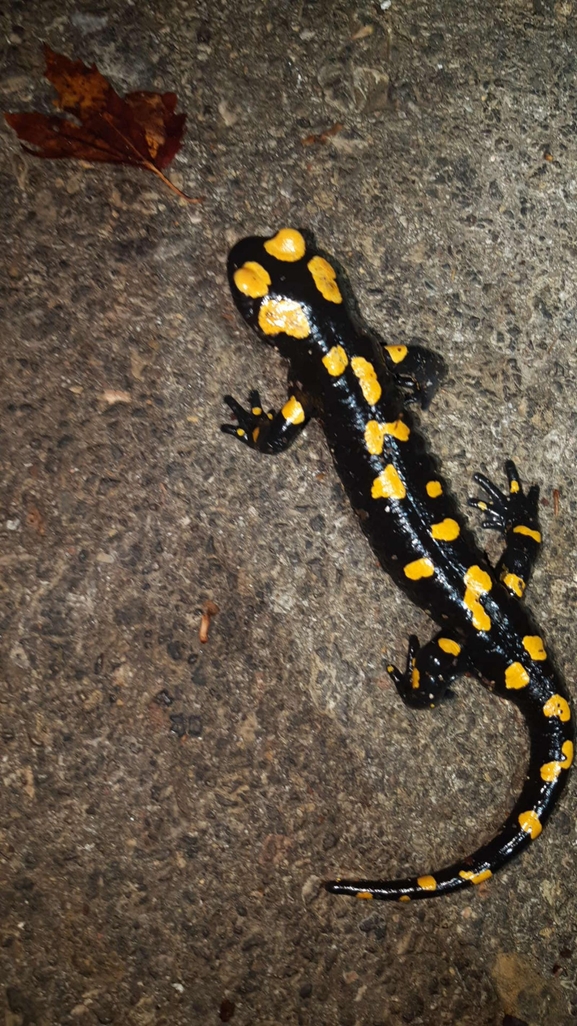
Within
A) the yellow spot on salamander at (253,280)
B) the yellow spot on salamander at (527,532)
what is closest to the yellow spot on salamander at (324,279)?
the yellow spot on salamander at (253,280)

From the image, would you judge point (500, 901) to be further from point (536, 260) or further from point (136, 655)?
point (536, 260)

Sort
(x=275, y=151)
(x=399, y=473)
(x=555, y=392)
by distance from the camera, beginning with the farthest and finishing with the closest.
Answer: (x=555, y=392) < (x=275, y=151) < (x=399, y=473)

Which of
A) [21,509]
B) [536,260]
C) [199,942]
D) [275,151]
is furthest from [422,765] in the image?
[275,151]

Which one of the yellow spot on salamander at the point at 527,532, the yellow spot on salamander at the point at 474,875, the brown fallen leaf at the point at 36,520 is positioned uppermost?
the yellow spot on salamander at the point at 527,532

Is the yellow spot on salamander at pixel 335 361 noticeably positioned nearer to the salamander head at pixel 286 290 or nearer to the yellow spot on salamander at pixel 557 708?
the salamander head at pixel 286 290

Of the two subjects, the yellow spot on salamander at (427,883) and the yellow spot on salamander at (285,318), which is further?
the yellow spot on salamander at (427,883)

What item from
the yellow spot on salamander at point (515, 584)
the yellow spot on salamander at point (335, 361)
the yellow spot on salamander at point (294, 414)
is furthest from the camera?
the yellow spot on salamander at point (515, 584)

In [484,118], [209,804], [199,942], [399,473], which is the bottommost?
[199,942]
